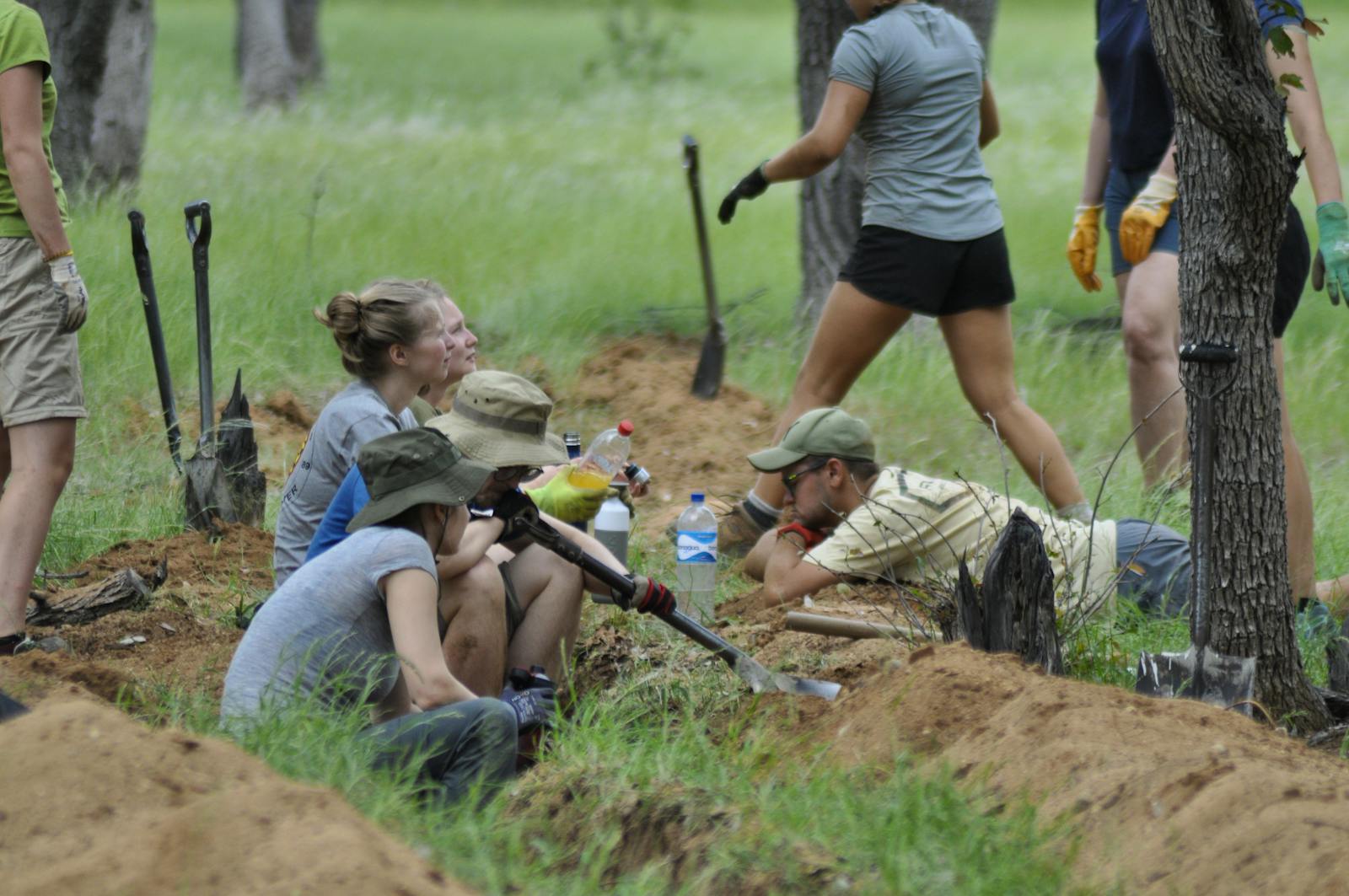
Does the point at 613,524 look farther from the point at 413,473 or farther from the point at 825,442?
the point at 413,473

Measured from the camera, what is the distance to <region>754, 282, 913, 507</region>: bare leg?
5582mm

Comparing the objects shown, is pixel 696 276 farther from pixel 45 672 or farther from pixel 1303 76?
pixel 45 672

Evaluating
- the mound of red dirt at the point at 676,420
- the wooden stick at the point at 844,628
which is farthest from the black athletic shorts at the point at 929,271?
the wooden stick at the point at 844,628

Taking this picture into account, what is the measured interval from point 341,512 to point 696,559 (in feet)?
4.92

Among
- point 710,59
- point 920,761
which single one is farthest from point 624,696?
point 710,59

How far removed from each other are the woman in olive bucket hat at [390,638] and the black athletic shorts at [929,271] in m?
2.27

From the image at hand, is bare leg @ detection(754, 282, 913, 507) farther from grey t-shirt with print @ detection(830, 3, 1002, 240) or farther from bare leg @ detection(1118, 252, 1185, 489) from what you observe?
bare leg @ detection(1118, 252, 1185, 489)

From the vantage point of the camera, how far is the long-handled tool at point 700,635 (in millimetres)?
4113

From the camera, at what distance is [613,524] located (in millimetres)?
5254

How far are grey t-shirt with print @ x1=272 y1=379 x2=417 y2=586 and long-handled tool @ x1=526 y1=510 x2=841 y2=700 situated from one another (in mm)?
506

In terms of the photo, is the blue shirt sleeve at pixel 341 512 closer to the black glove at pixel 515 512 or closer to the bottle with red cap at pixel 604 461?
the black glove at pixel 515 512

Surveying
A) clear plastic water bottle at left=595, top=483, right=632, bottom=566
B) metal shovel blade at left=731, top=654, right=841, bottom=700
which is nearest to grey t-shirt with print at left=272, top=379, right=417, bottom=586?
clear plastic water bottle at left=595, top=483, right=632, bottom=566

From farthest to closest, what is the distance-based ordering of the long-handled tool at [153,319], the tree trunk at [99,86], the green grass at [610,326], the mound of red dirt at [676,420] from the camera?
the tree trunk at [99,86]
the mound of red dirt at [676,420]
the long-handled tool at [153,319]
the green grass at [610,326]

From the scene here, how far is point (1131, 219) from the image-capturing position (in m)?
5.48
